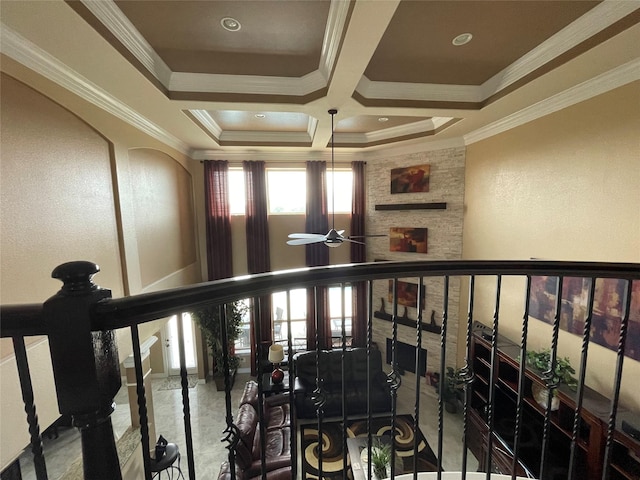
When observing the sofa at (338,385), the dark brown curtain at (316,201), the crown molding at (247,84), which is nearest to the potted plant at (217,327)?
the sofa at (338,385)

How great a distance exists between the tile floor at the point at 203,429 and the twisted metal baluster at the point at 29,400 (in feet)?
13.0

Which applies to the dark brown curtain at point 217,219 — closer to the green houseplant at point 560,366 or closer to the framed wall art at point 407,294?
the framed wall art at point 407,294

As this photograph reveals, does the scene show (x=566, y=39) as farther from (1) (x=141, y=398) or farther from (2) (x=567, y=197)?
(1) (x=141, y=398)

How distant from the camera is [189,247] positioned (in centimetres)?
589

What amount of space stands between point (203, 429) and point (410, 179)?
607 cm

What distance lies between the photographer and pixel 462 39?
265cm

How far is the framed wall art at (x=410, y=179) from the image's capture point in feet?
18.6

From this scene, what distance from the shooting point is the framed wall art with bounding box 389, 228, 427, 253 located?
5.79 m

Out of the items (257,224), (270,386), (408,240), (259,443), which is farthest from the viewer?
(257,224)

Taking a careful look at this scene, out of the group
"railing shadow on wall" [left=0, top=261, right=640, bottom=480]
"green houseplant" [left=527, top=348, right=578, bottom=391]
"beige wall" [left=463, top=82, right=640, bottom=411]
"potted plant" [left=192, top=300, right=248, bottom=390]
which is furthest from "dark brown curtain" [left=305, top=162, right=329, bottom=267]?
"railing shadow on wall" [left=0, top=261, right=640, bottom=480]

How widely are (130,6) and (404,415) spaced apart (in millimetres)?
6282

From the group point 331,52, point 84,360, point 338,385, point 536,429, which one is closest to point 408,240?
point 338,385

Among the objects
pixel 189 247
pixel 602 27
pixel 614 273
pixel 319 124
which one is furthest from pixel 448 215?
pixel 189 247

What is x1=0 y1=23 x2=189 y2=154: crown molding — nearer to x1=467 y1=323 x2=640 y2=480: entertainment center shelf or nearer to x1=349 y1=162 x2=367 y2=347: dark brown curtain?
x1=467 y1=323 x2=640 y2=480: entertainment center shelf
